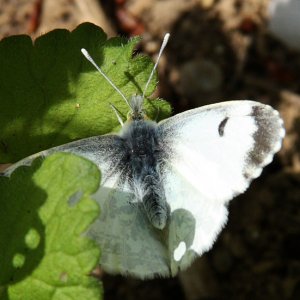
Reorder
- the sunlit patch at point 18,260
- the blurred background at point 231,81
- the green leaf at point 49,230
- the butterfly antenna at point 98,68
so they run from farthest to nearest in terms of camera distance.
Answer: the blurred background at point 231,81 → the butterfly antenna at point 98,68 → the sunlit patch at point 18,260 → the green leaf at point 49,230

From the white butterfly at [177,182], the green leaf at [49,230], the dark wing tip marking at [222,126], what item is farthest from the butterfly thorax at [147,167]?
the green leaf at [49,230]

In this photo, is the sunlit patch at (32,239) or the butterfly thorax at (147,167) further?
the butterfly thorax at (147,167)

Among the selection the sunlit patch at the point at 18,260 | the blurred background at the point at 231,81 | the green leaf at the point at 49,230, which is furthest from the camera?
the blurred background at the point at 231,81

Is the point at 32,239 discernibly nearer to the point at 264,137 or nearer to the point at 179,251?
the point at 179,251

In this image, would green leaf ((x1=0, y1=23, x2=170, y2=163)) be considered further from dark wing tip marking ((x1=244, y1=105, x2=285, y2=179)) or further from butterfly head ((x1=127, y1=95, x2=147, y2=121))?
dark wing tip marking ((x1=244, y1=105, x2=285, y2=179))

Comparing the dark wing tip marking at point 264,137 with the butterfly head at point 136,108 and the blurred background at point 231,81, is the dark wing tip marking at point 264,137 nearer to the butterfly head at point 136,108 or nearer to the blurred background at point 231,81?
the butterfly head at point 136,108
